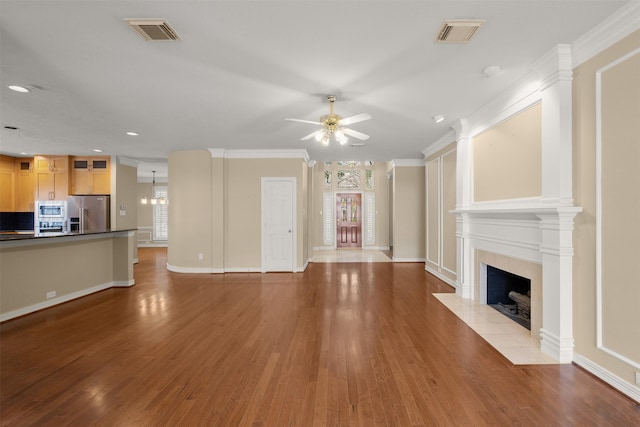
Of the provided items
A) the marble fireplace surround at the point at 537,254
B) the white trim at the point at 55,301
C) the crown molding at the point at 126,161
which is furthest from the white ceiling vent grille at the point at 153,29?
the crown molding at the point at 126,161

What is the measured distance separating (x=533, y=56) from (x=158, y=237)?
12.0 metres

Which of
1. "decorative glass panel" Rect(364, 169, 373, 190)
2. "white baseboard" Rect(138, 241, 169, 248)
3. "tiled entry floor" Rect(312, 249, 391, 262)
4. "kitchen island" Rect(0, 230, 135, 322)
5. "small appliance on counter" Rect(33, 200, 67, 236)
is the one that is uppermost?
"decorative glass panel" Rect(364, 169, 373, 190)

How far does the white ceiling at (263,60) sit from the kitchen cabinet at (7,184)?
344 centimetres

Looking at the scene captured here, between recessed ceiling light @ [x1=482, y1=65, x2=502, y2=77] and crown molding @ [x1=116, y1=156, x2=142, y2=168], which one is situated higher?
recessed ceiling light @ [x1=482, y1=65, x2=502, y2=77]

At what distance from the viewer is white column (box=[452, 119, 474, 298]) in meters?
4.36

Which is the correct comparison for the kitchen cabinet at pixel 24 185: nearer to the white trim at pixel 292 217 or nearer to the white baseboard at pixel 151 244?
the white baseboard at pixel 151 244

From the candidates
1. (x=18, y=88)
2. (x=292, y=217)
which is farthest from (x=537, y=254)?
(x=18, y=88)

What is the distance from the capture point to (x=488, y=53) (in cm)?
254

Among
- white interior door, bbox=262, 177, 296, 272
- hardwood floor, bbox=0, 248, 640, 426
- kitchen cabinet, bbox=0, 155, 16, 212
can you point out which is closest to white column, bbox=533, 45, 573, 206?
hardwood floor, bbox=0, 248, 640, 426

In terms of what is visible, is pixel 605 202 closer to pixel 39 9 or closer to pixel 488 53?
pixel 488 53

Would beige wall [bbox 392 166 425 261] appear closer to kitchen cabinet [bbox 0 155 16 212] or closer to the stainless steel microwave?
the stainless steel microwave

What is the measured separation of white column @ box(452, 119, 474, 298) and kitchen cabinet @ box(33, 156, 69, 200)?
852cm

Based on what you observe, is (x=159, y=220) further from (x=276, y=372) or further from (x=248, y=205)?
(x=276, y=372)

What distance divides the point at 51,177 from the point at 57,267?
12.9ft
